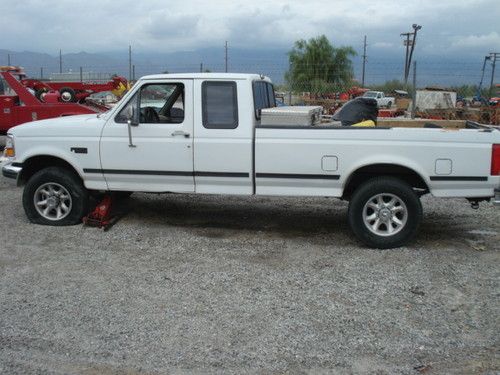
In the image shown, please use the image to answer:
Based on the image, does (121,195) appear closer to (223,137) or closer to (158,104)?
(158,104)

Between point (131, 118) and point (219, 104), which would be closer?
point (219, 104)

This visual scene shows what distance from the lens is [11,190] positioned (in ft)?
31.7

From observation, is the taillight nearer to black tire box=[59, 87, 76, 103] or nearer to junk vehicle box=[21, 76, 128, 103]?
black tire box=[59, 87, 76, 103]

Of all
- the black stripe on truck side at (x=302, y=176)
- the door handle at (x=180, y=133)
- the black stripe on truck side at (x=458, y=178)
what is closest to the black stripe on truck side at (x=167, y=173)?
the black stripe on truck side at (x=302, y=176)

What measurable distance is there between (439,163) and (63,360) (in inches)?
169

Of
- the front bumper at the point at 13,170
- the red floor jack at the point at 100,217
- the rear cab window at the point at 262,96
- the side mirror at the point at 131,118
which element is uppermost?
the rear cab window at the point at 262,96

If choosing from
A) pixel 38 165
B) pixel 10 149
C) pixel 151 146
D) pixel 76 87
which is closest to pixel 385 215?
pixel 151 146

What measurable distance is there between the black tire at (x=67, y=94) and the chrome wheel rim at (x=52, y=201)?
346 inches

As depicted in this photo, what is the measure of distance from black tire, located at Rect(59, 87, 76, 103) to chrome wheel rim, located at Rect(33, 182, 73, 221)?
28.8ft

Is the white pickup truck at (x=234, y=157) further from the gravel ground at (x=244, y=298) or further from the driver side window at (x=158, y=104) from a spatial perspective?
the gravel ground at (x=244, y=298)

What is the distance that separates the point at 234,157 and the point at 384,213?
1831mm

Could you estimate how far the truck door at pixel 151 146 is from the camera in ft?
22.2

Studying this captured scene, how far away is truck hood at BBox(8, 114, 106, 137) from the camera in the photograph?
7020mm

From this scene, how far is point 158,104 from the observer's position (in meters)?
7.25
